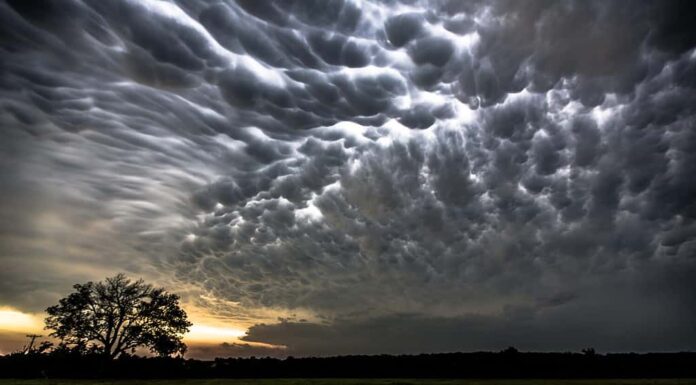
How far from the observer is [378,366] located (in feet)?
147

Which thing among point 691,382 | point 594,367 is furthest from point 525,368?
point 691,382

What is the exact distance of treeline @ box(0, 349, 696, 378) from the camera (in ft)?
107

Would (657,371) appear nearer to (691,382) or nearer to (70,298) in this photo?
(691,382)

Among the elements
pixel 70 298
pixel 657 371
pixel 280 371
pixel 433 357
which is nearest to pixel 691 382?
pixel 657 371

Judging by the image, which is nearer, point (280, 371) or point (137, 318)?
point (280, 371)

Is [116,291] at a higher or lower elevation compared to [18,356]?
higher

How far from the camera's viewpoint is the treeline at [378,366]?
107 feet

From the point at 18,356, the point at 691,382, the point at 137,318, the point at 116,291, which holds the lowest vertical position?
the point at 691,382

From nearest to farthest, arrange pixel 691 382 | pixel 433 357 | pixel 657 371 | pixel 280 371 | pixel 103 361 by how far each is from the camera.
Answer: pixel 691 382, pixel 657 371, pixel 433 357, pixel 280 371, pixel 103 361

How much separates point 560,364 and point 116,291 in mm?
62859

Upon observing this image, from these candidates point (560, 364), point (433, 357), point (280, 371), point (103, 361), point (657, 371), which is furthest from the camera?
point (103, 361)

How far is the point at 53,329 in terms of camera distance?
61.1 metres

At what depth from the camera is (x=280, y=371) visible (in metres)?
52.0

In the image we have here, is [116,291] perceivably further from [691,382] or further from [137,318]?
[691,382]
